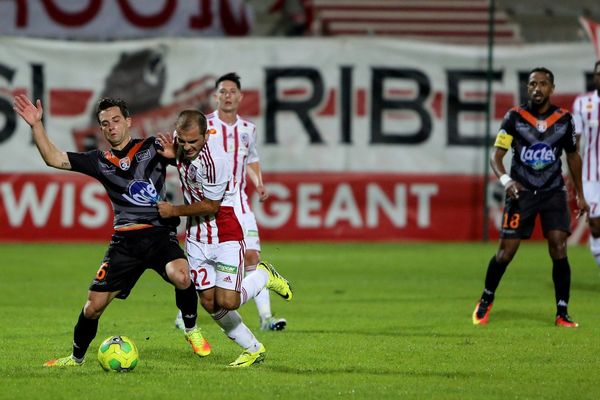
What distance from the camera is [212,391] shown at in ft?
23.9

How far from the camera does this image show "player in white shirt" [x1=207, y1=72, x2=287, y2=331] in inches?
413

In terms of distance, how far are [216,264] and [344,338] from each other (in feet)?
5.36

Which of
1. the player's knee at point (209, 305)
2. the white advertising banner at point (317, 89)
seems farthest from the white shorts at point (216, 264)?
the white advertising banner at point (317, 89)

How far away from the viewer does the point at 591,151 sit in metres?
13.5

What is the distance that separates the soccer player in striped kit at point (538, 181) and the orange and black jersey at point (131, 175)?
3.43 meters

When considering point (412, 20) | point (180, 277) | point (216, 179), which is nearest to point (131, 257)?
point (180, 277)

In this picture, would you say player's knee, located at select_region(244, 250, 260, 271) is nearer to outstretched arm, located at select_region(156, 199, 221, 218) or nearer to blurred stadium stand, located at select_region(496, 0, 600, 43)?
outstretched arm, located at select_region(156, 199, 221, 218)

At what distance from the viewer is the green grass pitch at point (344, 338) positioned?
24.3 feet

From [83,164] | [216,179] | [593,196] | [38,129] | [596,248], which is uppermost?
[38,129]

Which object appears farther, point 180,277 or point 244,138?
point 244,138

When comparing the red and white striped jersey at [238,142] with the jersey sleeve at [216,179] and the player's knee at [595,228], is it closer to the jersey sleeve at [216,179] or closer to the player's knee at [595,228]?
Answer: the jersey sleeve at [216,179]

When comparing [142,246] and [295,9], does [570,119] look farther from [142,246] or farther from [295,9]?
[295,9]

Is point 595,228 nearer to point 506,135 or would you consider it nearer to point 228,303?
point 506,135

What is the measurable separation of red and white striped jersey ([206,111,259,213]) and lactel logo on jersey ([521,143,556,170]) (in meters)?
2.39
